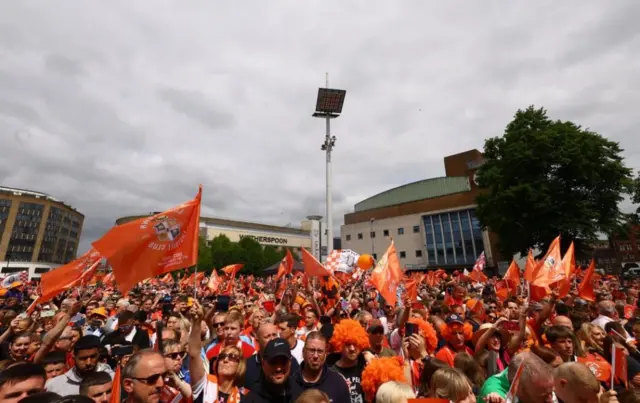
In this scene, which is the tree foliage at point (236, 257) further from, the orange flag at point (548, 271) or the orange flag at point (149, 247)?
the orange flag at point (149, 247)

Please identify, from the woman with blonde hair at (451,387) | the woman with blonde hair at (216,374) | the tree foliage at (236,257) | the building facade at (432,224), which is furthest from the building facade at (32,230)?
the woman with blonde hair at (451,387)

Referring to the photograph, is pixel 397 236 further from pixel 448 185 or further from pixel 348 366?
pixel 348 366

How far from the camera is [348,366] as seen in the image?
12.2 feet

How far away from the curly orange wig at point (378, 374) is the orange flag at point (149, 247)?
121 inches

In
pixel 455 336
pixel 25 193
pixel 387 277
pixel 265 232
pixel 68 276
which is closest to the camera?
pixel 455 336

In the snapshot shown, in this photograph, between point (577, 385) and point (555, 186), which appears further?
point (555, 186)

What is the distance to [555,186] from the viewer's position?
83.1 feet

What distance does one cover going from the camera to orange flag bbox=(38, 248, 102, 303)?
6410 mm

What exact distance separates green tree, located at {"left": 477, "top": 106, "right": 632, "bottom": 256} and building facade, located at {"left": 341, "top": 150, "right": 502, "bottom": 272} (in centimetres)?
1841

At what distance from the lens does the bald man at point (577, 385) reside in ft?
8.49

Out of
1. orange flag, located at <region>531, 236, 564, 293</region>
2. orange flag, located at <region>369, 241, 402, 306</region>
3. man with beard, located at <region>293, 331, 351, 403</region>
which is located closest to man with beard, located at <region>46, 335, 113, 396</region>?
man with beard, located at <region>293, 331, 351, 403</region>

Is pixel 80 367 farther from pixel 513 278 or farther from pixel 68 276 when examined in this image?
pixel 513 278

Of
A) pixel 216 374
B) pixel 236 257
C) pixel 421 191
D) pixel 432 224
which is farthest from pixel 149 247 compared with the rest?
pixel 236 257

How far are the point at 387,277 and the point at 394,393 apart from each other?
515cm
